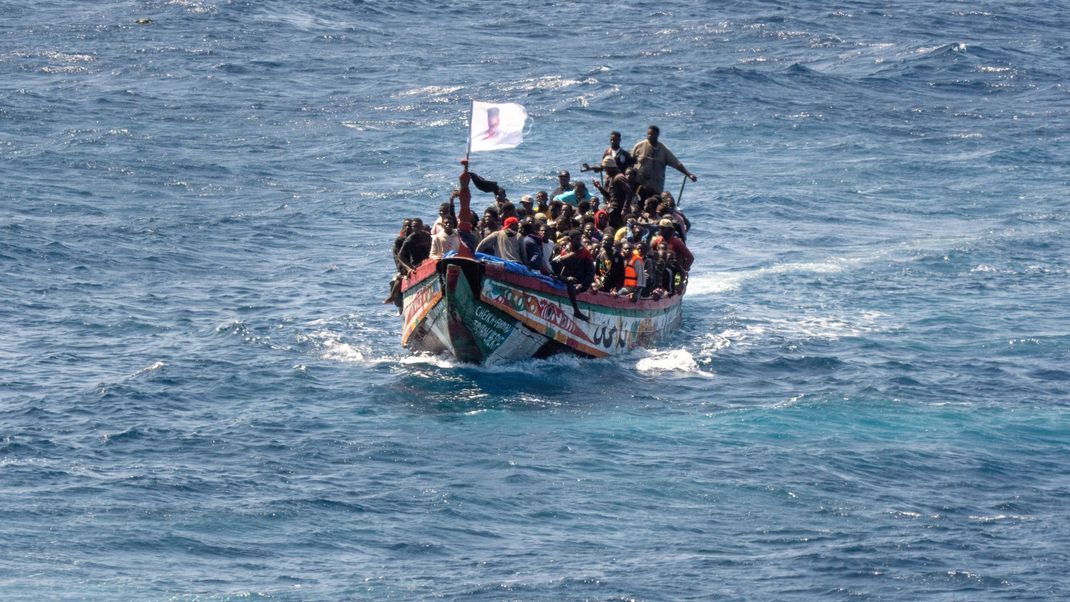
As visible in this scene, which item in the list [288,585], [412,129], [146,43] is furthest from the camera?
[146,43]

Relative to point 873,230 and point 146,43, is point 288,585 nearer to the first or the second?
point 873,230

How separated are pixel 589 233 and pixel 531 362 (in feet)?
10.5

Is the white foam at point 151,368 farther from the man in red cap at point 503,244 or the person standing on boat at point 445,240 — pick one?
the man in red cap at point 503,244

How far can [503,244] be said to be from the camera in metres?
26.0

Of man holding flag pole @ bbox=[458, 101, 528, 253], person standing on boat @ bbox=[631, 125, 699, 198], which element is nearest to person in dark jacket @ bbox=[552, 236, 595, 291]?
man holding flag pole @ bbox=[458, 101, 528, 253]

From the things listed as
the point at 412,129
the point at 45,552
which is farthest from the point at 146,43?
the point at 45,552

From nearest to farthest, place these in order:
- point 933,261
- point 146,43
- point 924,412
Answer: point 924,412 < point 933,261 < point 146,43

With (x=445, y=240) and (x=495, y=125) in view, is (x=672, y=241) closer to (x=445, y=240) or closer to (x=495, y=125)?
(x=445, y=240)

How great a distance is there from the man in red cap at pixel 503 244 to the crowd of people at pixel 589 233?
17 millimetres

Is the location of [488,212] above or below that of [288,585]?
above

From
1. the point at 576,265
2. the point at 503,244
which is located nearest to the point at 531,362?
the point at 576,265

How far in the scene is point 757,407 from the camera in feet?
83.3

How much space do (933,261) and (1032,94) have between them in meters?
24.1

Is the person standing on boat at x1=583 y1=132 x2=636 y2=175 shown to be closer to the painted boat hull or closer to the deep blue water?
the deep blue water
